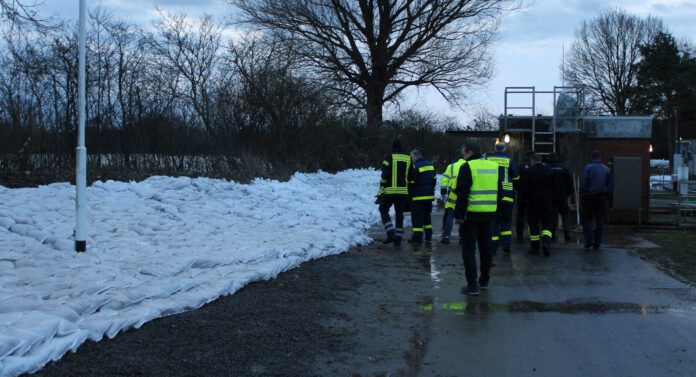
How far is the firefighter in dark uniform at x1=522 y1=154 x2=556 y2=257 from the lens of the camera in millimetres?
12148

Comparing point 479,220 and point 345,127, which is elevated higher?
point 345,127

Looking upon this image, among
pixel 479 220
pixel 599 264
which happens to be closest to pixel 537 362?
pixel 479 220

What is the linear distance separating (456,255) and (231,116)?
12.6m

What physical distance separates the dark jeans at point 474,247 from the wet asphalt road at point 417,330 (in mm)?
273

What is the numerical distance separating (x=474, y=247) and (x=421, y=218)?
14.6 ft

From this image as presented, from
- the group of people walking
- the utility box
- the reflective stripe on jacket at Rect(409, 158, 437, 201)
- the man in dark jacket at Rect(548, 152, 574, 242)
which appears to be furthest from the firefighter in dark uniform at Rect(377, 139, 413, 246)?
the utility box

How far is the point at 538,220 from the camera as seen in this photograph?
12336mm

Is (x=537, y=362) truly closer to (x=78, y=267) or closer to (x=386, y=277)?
(x=386, y=277)

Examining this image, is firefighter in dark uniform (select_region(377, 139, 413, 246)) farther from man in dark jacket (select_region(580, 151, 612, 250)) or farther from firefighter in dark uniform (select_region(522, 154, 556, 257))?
man in dark jacket (select_region(580, 151, 612, 250))

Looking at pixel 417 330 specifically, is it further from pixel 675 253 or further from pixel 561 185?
pixel 675 253

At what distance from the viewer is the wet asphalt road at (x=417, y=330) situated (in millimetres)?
5496

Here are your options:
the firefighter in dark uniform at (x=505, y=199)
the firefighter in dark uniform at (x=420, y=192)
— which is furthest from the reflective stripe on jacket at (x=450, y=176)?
the firefighter in dark uniform at (x=505, y=199)

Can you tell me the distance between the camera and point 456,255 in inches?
467

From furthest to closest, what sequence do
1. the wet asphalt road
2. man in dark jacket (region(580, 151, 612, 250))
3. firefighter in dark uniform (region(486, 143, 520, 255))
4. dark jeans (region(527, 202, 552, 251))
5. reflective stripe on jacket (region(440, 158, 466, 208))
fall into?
man in dark jacket (region(580, 151, 612, 250))
dark jeans (region(527, 202, 552, 251))
firefighter in dark uniform (region(486, 143, 520, 255))
reflective stripe on jacket (region(440, 158, 466, 208))
the wet asphalt road
